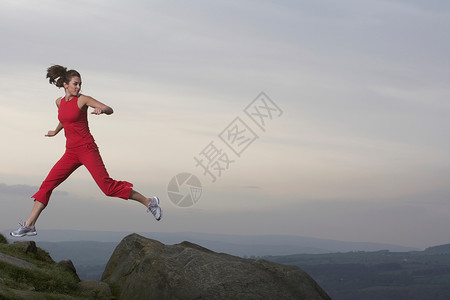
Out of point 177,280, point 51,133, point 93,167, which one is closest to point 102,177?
point 93,167

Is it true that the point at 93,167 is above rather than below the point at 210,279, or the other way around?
above

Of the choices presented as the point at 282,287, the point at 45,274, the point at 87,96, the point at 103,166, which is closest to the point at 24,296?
the point at 45,274

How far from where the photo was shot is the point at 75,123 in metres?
13.7

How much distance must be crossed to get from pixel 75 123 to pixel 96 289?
4.27 metres

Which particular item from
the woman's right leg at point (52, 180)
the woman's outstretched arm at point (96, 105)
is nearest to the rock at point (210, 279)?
the woman's right leg at point (52, 180)

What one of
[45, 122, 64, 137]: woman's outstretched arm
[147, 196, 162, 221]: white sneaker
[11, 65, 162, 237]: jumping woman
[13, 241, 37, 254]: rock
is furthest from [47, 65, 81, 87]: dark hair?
[13, 241, 37, 254]: rock

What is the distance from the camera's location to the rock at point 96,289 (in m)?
14.0

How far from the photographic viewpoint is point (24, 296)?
11242 mm

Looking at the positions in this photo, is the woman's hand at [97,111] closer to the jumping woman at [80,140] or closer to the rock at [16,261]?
the jumping woman at [80,140]

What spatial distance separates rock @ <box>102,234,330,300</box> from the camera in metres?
12.6

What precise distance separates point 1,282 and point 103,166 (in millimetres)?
3484

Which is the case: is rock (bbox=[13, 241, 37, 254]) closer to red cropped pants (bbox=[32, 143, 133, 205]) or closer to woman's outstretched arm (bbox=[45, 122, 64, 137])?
red cropped pants (bbox=[32, 143, 133, 205])

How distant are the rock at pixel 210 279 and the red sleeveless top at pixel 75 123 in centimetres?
328

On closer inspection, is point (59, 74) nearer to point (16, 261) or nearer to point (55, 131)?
point (55, 131)
